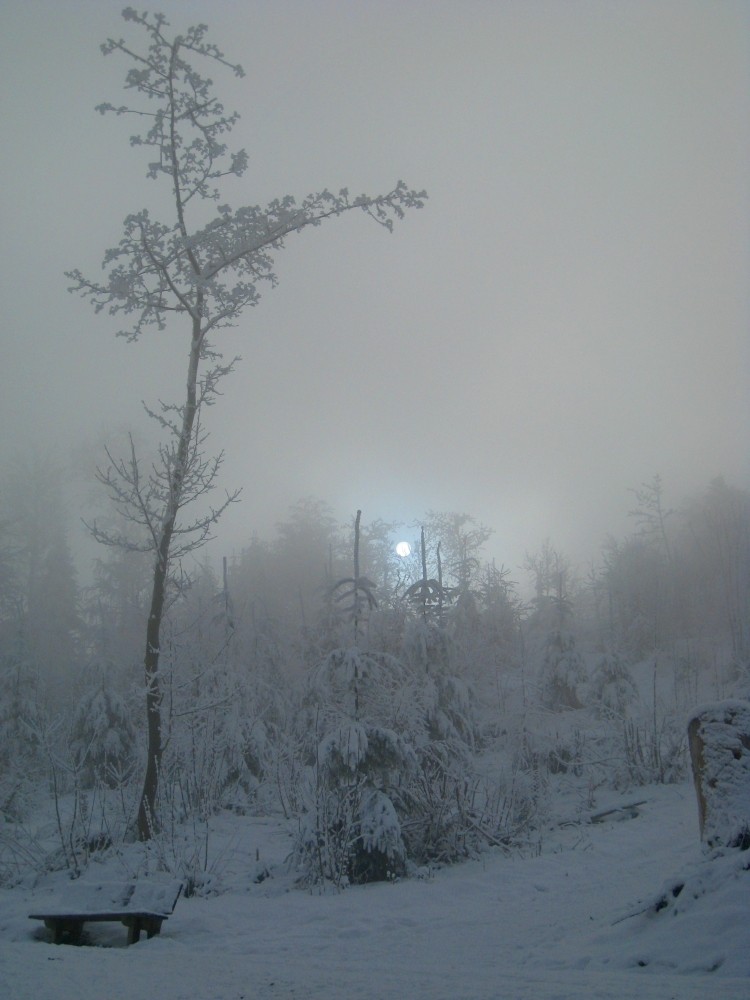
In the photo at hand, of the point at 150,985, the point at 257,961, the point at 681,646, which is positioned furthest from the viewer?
the point at 681,646

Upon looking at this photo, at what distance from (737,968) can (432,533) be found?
139 ft

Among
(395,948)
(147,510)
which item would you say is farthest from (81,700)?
(395,948)

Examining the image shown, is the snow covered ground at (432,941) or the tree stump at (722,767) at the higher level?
the tree stump at (722,767)

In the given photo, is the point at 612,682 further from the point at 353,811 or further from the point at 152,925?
the point at 152,925

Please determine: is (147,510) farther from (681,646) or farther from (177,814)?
(681,646)

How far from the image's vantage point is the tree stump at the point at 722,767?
18.2ft

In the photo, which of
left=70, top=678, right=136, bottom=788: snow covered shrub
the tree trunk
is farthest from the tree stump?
left=70, top=678, right=136, bottom=788: snow covered shrub

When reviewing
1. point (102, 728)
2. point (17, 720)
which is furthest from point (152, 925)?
point (17, 720)

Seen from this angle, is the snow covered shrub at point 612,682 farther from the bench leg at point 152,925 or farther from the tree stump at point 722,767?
the bench leg at point 152,925

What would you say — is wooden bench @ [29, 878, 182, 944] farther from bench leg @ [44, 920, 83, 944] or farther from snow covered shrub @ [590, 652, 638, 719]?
snow covered shrub @ [590, 652, 638, 719]

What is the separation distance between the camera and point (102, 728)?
1845 cm

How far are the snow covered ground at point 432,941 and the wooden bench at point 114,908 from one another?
0.15m

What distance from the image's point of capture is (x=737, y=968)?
404 centimetres

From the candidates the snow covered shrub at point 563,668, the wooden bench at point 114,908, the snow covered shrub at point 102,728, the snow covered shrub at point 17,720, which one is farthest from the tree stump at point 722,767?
the snow covered shrub at point 563,668
